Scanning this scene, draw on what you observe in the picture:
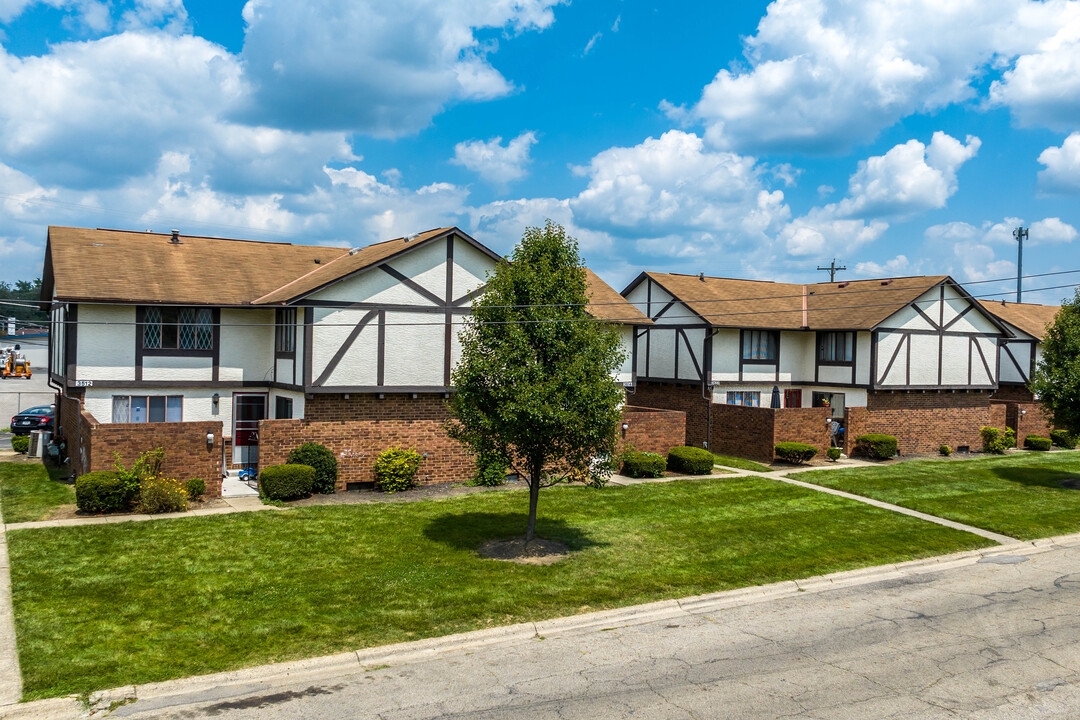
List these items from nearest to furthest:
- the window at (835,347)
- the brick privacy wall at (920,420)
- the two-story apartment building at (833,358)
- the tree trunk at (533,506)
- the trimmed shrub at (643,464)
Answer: the tree trunk at (533,506), the trimmed shrub at (643,464), the brick privacy wall at (920,420), the two-story apartment building at (833,358), the window at (835,347)

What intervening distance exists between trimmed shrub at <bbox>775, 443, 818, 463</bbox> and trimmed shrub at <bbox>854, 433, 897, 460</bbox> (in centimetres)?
340

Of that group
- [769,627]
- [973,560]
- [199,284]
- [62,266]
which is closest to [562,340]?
[769,627]

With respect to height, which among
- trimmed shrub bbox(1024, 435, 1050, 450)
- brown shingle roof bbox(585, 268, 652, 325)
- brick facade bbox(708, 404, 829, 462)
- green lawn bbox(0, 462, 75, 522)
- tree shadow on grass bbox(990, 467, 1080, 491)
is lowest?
green lawn bbox(0, 462, 75, 522)

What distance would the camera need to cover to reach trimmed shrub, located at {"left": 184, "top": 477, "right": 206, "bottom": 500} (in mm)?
19906

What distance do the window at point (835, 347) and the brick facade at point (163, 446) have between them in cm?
2654

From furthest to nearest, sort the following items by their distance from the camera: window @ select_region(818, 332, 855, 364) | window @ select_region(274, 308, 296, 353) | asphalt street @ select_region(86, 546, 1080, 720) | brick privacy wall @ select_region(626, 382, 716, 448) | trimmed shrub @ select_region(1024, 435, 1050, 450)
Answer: trimmed shrub @ select_region(1024, 435, 1050, 450), window @ select_region(818, 332, 855, 364), brick privacy wall @ select_region(626, 382, 716, 448), window @ select_region(274, 308, 296, 353), asphalt street @ select_region(86, 546, 1080, 720)

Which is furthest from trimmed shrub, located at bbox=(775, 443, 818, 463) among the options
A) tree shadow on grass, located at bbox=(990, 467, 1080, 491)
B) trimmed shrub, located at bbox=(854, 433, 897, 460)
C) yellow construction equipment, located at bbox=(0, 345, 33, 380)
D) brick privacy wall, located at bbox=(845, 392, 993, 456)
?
yellow construction equipment, located at bbox=(0, 345, 33, 380)

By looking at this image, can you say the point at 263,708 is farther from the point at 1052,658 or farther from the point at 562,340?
the point at 1052,658

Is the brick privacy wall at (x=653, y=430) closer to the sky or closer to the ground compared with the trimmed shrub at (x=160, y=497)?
closer to the sky

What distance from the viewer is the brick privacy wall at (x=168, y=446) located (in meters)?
19.3

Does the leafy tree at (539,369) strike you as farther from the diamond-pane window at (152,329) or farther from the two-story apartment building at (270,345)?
the diamond-pane window at (152,329)

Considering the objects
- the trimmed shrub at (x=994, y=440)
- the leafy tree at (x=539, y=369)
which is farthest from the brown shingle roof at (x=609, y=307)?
the trimmed shrub at (x=994, y=440)

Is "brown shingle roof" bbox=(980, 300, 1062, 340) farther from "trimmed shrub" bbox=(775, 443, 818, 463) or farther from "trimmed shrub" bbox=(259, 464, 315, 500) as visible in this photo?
"trimmed shrub" bbox=(259, 464, 315, 500)

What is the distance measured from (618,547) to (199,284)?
55.8 feet
